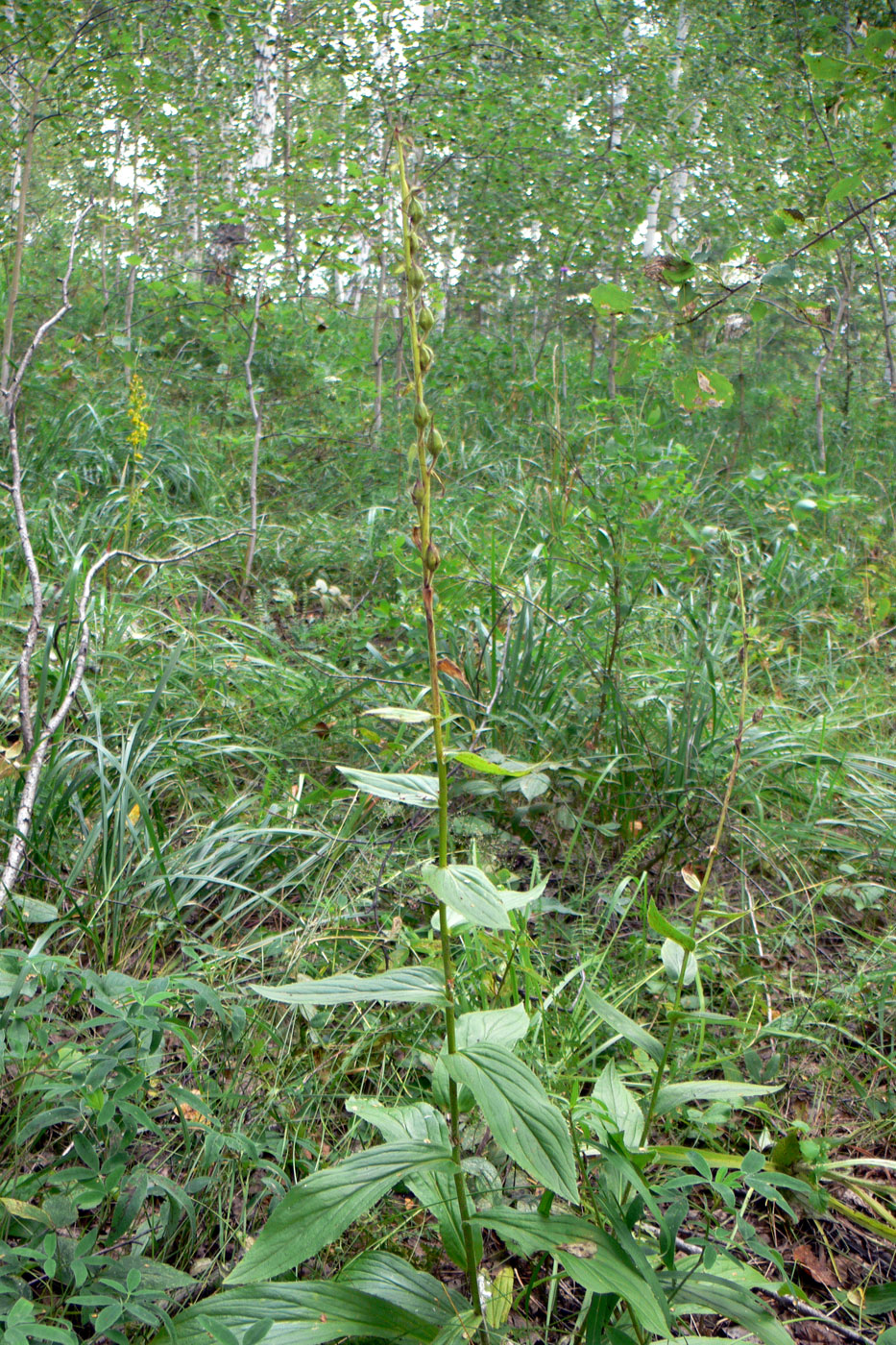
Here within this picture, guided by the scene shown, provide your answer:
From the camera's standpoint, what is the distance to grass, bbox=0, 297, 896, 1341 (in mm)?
1278

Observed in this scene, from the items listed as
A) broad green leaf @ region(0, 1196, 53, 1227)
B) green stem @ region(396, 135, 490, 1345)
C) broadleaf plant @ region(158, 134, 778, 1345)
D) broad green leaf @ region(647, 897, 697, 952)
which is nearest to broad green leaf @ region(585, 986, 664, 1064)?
broadleaf plant @ region(158, 134, 778, 1345)

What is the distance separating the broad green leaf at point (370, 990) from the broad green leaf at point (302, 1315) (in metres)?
0.35

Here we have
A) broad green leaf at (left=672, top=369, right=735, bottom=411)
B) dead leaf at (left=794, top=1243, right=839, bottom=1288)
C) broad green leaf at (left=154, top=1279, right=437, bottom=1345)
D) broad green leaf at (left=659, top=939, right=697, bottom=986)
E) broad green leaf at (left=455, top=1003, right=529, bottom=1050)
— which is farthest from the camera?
broad green leaf at (left=672, top=369, right=735, bottom=411)

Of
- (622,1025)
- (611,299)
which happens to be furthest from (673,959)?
(611,299)

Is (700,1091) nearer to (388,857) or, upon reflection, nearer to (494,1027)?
(494,1027)

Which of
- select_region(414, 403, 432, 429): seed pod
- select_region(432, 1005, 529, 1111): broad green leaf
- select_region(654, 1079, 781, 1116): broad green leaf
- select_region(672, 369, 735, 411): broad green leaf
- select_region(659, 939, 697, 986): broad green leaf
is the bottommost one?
select_region(654, 1079, 781, 1116): broad green leaf

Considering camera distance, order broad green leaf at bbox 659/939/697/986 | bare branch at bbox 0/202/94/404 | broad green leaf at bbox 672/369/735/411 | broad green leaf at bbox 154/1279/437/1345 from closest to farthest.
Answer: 1. broad green leaf at bbox 154/1279/437/1345
2. broad green leaf at bbox 659/939/697/986
3. broad green leaf at bbox 672/369/735/411
4. bare branch at bbox 0/202/94/404

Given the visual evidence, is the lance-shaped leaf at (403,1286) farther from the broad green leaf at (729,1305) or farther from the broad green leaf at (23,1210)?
the broad green leaf at (23,1210)

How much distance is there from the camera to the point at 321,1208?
95 centimetres

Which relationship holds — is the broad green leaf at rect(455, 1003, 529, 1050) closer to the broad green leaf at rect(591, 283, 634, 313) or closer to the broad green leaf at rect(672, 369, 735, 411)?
the broad green leaf at rect(672, 369, 735, 411)

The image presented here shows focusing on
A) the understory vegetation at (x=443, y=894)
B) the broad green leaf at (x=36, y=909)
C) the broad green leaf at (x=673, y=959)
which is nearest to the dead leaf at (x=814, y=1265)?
the understory vegetation at (x=443, y=894)

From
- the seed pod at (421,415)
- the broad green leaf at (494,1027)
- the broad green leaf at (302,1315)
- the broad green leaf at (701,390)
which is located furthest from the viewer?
the broad green leaf at (701,390)

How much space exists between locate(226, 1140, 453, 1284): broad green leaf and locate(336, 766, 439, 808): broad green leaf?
401 mm

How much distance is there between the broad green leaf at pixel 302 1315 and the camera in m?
0.97
